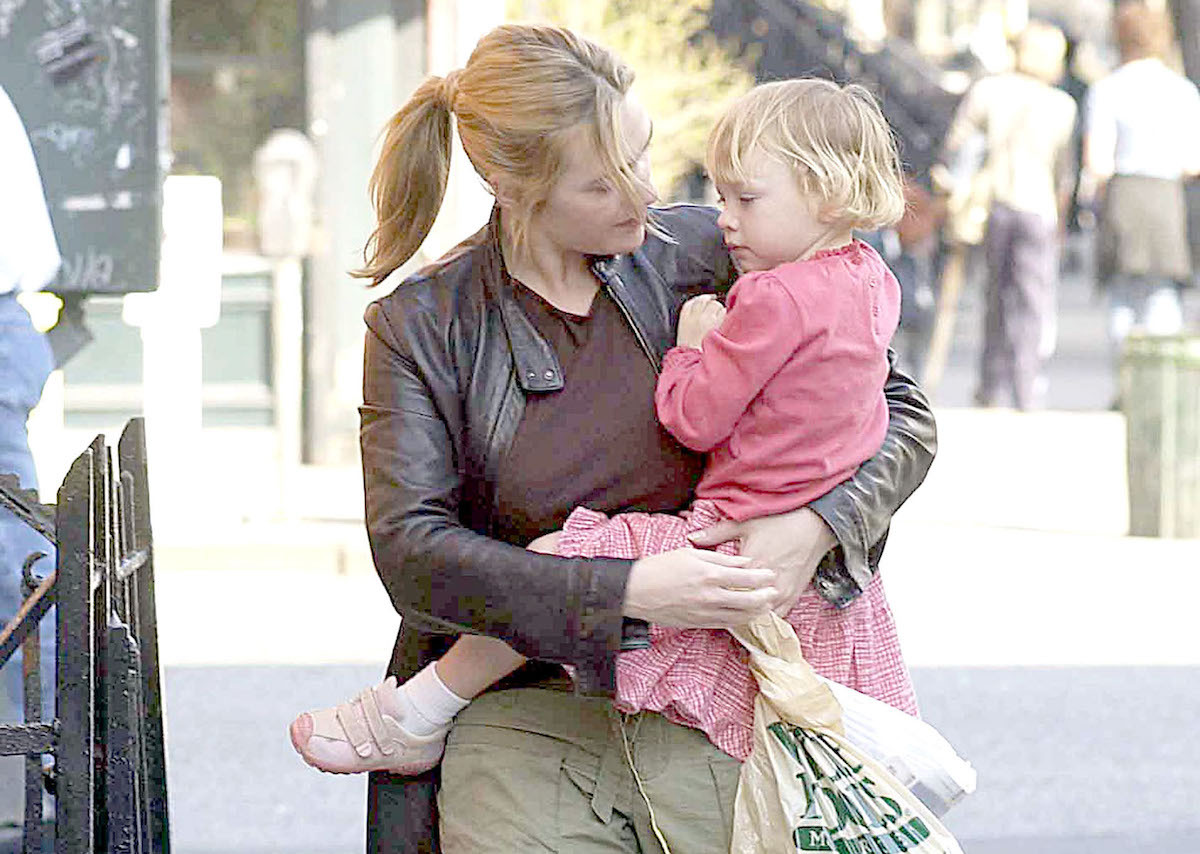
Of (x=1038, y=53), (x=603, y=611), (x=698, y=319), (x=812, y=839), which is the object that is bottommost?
(x=812, y=839)

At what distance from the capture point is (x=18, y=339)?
5.09 metres

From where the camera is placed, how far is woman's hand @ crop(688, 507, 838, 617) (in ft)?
9.27

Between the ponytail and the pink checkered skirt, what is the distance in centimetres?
44

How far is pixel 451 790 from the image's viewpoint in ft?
9.70

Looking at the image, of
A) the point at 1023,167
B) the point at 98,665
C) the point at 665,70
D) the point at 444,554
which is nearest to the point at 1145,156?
the point at 1023,167

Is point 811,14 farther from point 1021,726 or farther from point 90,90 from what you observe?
point 1021,726

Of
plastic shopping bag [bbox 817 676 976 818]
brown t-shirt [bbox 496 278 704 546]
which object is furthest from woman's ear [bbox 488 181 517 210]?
plastic shopping bag [bbox 817 676 976 818]

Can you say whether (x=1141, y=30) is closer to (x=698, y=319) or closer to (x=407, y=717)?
(x=698, y=319)

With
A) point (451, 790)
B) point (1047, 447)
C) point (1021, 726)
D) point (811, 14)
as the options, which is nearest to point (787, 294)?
point (451, 790)

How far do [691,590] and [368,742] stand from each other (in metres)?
0.55

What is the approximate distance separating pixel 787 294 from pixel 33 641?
1.11 meters

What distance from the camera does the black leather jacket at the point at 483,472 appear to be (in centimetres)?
272

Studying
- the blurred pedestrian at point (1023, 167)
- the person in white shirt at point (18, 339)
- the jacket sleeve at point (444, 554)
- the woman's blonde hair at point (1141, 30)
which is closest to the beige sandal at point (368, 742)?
the jacket sleeve at point (444, 554)

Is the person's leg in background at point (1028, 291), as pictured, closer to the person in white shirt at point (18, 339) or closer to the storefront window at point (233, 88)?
the storefront window at point (233, 88)
